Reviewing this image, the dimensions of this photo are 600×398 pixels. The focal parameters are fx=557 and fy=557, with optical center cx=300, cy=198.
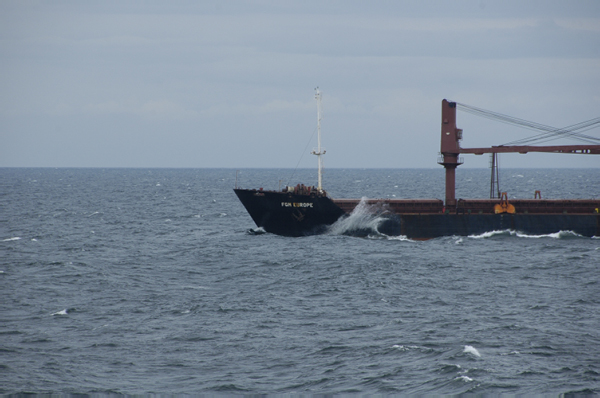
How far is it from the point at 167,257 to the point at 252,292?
46.0ft

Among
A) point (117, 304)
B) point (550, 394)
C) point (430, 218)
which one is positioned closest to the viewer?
point (550, 394)

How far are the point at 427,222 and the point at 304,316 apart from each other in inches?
1043

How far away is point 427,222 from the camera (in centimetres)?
5094

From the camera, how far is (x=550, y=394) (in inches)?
731

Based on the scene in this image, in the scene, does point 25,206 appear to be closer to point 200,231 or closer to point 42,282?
point 200,231

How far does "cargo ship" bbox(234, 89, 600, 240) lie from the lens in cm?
4944

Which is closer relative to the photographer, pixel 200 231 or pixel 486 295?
pixel 486 295

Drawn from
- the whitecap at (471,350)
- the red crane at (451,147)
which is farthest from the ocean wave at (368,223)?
the whitecap at (471,350)

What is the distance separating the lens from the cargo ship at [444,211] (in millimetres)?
49438

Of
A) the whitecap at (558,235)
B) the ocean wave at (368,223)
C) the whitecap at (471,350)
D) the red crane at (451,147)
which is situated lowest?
the whitecap at (471,350)

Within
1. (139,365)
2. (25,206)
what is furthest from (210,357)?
(25,206)

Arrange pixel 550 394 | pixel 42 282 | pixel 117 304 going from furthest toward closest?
pixel 42 282 < pixel 117 304 < pixel 550 394

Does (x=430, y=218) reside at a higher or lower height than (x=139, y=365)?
higher

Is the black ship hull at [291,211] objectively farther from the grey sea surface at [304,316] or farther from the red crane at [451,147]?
the red crane at [451,147]
